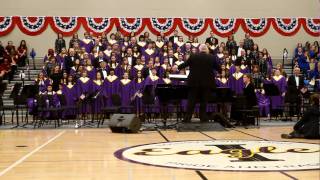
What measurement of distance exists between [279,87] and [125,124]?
21.8 ft

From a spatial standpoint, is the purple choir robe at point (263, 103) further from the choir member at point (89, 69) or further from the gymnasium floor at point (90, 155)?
the choir member at point (89, 69)

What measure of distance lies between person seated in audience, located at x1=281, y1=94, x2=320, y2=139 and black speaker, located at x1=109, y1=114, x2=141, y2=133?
302 cm

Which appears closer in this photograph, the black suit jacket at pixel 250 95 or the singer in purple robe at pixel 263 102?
the black suit jacket at pixel 250 95

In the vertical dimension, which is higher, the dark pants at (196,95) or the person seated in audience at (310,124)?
the dark pants at (196,95)

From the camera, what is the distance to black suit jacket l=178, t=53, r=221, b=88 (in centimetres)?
987

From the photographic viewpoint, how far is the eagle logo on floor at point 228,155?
5.65m

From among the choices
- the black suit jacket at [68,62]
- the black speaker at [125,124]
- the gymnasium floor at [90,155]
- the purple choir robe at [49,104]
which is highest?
the black suit jacket at [68,62]

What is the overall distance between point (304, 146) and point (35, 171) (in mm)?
4132

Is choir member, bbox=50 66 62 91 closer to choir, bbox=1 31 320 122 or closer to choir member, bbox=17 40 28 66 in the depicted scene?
choir, bbox=1 31 320 122

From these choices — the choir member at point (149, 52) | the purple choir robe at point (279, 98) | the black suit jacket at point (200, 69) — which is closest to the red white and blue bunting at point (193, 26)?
the choir member at point (149, 52)

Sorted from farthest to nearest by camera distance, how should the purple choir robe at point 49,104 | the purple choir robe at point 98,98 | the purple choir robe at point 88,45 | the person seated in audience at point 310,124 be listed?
the purple choir robe at point 88,45
the purple choir robe at point 98,98
the purple choir robe at point 49,104
the person seated in audience at point 310,124

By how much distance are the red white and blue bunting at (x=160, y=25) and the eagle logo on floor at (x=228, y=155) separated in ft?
43.3

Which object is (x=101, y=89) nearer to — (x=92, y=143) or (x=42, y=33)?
(x=92, y=143)

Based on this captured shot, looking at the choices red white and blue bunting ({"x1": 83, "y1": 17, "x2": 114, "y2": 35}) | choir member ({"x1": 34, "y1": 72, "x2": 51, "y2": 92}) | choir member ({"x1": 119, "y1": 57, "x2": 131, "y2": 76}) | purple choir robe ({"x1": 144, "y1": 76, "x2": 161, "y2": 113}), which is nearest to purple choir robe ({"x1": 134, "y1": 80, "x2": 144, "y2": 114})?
purple choir robe ({"x1": 144, "y1": 76, "x2": 161, "y2": 113})
